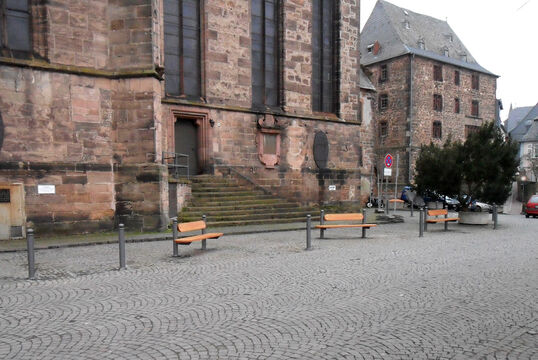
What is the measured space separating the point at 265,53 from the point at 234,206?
7.67m

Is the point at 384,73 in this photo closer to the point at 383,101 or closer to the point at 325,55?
the point at 383,101

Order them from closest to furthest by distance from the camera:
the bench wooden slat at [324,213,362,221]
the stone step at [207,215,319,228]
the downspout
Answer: the bench wooden slat at [324,213,362,221], the stone step at [207,215,319,228], the downspout

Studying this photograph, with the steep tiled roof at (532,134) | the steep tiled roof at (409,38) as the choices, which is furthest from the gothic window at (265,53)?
the steep tiled roof at (532,134)

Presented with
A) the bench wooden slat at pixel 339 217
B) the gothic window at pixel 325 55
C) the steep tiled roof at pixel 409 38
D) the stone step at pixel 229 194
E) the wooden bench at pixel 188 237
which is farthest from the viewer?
the steep tiled roof at pixel 409 38

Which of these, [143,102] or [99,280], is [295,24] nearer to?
[143,102]

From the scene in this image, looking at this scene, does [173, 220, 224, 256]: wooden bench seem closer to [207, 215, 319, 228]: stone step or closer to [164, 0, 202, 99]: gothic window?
[207, 215, 319, 228]: stone step

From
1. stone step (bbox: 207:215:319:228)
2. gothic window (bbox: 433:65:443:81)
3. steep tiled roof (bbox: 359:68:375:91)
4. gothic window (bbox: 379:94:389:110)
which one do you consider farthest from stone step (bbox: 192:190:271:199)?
gothic window (bbox: 433:65:443:81)

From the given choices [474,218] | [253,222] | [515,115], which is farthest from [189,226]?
[515,115]

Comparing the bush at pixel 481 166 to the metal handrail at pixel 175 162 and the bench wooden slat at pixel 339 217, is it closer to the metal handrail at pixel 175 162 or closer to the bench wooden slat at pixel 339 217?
the bench wooden slat at pixel 339 217

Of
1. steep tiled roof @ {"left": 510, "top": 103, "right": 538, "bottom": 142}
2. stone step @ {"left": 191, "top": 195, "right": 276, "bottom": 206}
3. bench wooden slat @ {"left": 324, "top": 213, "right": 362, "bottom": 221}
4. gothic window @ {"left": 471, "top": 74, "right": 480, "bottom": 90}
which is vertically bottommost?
bench wooden slat @ {"left": 324, "top": 213, "right": 362, "bottom": 221}

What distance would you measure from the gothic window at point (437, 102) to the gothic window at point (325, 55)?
833 inches

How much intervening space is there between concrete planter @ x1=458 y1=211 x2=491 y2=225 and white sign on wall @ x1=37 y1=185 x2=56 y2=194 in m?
14.2

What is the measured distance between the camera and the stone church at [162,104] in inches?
464

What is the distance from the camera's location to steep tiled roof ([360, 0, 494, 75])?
38047 millimetres
